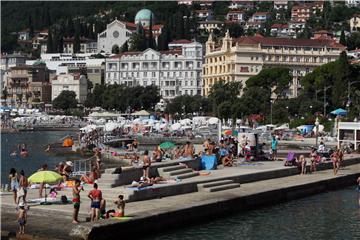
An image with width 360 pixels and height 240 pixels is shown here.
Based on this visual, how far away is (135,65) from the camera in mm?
154125

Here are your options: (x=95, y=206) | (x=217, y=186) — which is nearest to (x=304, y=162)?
(x=217, y=186)

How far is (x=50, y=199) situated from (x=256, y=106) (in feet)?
241

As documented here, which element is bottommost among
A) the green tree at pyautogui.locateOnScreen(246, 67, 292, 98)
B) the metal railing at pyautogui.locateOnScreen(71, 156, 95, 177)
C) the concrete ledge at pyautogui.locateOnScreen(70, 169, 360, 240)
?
the concrete ledge at pyautogui.locateOnScreen(70, 169, 360, 240)

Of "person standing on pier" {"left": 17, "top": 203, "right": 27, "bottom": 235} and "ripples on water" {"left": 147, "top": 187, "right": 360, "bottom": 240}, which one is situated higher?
"person standing on pier" {"left": 17, "top": 203, "right": 27, "bottom": 235}

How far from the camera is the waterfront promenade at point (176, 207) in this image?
2006cm

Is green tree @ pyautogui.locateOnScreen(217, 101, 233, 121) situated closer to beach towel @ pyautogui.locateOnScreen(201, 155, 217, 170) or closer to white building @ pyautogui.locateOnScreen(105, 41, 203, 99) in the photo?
white building @ pyautogui.locateOnScreen(105, 41, 203, 99)

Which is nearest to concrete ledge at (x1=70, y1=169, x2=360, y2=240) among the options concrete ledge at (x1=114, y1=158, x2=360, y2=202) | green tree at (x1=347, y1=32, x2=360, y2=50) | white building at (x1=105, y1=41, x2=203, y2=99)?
concrete ledge at (x1=114, y1=158, x2=360, y2=202)

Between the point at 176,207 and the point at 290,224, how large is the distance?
397cm

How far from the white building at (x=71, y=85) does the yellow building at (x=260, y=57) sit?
130 ft

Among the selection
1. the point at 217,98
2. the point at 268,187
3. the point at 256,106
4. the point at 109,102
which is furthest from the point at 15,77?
the point at 268,187

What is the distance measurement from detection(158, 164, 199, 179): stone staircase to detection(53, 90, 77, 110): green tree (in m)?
126

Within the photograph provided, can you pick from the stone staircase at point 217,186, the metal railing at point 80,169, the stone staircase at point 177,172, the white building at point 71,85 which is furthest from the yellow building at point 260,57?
the stone staircase at point 217,186

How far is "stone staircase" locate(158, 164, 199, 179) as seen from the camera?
27.9 m

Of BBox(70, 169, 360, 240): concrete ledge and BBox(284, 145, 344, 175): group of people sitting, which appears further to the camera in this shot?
BBox(284, 145, 344, 175): group of people sitting
